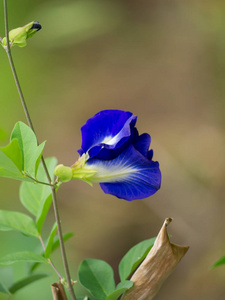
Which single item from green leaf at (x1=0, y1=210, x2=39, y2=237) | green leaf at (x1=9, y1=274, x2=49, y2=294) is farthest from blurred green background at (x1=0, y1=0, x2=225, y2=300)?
green leaf at (x1=0, y1=210, x2=39, y2=237)

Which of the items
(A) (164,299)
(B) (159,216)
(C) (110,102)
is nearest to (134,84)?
(C) (110,102)

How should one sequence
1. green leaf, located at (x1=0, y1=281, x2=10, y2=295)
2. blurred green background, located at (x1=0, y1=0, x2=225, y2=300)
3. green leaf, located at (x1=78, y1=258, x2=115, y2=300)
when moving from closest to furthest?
green leaf, located at (x1=78, y1=258, x2=115, y2=300) < green leaf, located at (x1=0, y1=281, x2=10, y2=295) < blurred green background, located at (x1=0, y1=0, x2=225, y2=300)

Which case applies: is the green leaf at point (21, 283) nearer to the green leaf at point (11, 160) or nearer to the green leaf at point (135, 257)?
the green leaf at point (135, 257)

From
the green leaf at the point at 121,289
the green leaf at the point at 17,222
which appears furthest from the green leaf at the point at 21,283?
the green leaf at the point at 121,289

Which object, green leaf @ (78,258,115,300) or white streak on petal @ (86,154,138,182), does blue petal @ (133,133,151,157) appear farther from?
green leaf @ (78,258,115,300)

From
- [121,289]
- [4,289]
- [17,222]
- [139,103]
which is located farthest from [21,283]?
[139,103]

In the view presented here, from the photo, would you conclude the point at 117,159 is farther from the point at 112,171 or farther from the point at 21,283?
the point at 21,283
